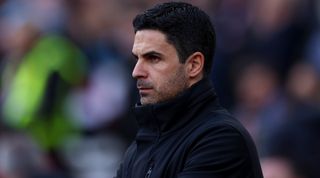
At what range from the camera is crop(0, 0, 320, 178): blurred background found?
31.8ft

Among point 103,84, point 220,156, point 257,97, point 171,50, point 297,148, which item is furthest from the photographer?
point 103,84

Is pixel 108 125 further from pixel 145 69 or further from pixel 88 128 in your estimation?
pixel 145 69

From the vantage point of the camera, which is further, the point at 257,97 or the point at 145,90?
the point at 257,97

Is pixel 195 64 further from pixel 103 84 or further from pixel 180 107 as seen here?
pixel 103 84

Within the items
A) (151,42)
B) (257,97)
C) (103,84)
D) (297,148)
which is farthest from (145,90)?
(103,84)

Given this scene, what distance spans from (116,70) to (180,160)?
6079 mm

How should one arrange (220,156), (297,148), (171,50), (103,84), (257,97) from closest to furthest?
(220,156), (171,50), (297,148), (257,97), (103,84)

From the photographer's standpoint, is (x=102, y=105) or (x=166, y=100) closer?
(x=166, y=100)

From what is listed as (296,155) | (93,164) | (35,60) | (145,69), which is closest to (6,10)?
(35,60)

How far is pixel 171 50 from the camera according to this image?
4699mm

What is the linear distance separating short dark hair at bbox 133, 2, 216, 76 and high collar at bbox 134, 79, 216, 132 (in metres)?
0.10

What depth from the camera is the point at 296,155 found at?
7707 mm

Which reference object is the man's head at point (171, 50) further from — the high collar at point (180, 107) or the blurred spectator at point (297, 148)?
the blurred spectator at point (297, 148)

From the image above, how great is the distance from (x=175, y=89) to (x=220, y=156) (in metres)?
0.42
